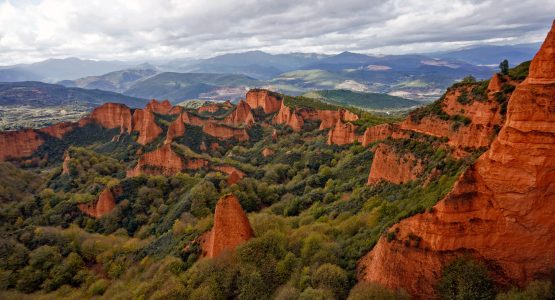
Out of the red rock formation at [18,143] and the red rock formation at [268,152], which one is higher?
the red rock formation at [18,143]

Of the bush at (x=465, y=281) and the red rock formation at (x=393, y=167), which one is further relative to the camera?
the red rock formation at (x=393, y=167)

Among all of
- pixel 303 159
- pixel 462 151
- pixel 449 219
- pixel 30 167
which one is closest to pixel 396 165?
Result: pixel 462 151

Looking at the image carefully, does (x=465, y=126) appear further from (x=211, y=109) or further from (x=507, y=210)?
(x=211, y=109)

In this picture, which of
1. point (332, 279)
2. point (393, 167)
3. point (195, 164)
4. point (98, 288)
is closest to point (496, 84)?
point (393, 167)

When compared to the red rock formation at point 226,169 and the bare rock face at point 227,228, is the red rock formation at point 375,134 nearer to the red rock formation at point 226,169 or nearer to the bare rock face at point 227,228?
the red rock formation at point 226,169

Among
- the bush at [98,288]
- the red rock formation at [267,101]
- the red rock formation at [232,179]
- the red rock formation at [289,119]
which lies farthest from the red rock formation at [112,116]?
the bush at [98,288]

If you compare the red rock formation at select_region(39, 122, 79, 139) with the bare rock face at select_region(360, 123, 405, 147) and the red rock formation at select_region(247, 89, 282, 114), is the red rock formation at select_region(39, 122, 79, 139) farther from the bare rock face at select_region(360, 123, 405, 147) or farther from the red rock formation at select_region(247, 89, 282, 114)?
the bare rock face at select_region(360, 123, 405, 147)

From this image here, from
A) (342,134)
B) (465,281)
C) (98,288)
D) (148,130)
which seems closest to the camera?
(465,281)

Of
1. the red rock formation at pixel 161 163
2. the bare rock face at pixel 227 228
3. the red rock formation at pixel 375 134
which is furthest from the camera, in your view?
the red rock formation at pixel 161 163
